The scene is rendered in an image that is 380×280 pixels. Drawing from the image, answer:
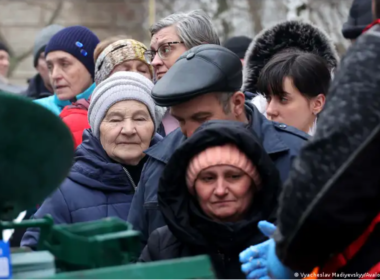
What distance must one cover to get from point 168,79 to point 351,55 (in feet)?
4.93

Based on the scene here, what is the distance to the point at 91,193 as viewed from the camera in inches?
166

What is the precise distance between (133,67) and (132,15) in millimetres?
8054

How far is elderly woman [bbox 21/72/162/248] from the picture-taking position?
4.14 metres

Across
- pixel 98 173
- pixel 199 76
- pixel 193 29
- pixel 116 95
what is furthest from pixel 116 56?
pixel 199 76

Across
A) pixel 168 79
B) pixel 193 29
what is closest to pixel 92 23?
pixel 193 29

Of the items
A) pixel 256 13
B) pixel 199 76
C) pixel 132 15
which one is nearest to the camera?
pixel 199 76

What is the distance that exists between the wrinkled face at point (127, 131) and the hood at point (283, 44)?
994mm

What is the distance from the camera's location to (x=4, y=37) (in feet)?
43.9

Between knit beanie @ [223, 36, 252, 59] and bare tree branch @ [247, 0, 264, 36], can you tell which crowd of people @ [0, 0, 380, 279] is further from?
bare tree branch @ [247, 0, 264, 36]

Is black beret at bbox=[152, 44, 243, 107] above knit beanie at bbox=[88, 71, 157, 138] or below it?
above

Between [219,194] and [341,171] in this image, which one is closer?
[341,171]

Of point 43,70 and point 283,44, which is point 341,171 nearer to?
point 283,44

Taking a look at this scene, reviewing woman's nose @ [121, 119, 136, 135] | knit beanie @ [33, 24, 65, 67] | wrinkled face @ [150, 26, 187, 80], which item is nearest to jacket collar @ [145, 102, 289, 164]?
woman's nose @ [121, 119, 136, 135]

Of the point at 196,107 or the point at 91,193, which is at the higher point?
the point at 196,107
